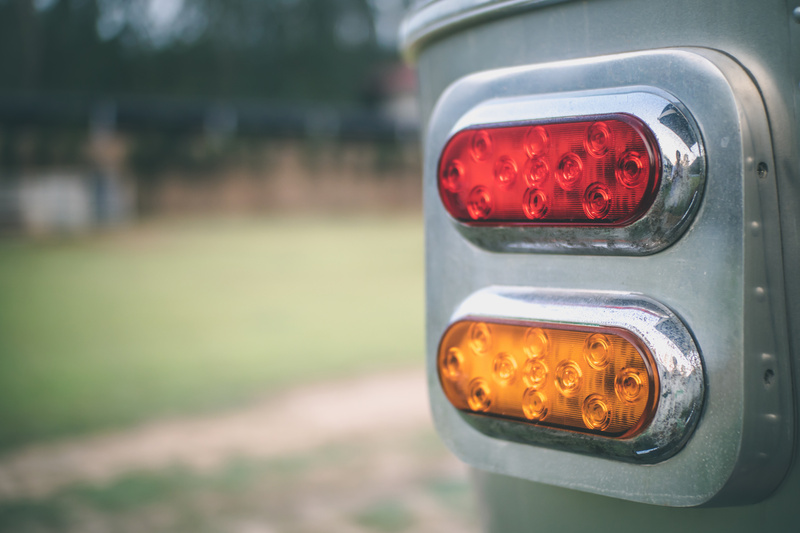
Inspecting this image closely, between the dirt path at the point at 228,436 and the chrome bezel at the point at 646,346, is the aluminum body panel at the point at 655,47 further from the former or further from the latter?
the dirt path at the point at 228,436

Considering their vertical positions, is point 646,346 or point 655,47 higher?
point 655,47

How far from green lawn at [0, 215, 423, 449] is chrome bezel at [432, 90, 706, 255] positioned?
11.0ft

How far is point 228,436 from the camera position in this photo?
144 inches

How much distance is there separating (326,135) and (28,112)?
9.31m

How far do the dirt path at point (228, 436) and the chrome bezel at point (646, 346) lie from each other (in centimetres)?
254

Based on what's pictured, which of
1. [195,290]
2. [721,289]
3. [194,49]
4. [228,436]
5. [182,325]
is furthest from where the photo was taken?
[194,49]

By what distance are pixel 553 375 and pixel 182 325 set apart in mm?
6198

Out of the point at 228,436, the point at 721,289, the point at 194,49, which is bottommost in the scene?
the point at 228,436

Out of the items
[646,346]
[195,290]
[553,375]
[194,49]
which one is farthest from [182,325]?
[194,49]

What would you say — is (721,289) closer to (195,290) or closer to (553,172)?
(553,172)

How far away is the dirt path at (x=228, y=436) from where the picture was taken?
3164mm

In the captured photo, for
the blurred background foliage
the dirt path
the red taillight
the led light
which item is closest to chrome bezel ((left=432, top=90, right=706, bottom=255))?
the red taillight

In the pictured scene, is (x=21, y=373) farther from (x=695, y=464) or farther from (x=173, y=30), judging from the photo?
(x=173, y=30)

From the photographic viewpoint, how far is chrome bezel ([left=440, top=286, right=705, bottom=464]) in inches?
34.0
